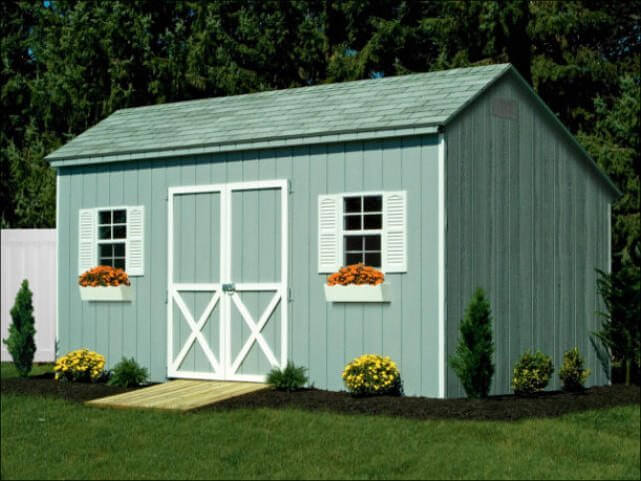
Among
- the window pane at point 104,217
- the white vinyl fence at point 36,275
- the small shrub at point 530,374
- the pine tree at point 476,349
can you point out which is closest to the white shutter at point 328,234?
the pine tree at point 476,349

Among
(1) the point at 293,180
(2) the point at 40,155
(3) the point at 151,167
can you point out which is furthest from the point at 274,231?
(2) the point at 40,155

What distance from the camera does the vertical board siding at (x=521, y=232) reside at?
13.6 meters

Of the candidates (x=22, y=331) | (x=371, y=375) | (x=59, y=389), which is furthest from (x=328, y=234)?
(x=22, y=331)

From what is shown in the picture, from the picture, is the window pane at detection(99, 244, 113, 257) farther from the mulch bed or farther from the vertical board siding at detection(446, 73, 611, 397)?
the vertical board siding at detection(446, 73, 611, 397)

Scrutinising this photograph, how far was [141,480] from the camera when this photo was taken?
382 inches

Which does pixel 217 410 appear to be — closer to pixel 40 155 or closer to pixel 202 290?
pixel 202 290

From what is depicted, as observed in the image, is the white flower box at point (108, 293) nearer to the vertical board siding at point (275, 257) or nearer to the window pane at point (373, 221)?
the vertical board siding at point (275, 257)

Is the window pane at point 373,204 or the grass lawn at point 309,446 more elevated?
the window pane at point 373,204

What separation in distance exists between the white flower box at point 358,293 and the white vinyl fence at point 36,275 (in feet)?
24.4

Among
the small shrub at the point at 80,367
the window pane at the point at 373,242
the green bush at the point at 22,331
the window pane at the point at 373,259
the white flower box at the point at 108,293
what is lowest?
the small shrub at the point at 80,367

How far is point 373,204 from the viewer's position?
14.0 meters

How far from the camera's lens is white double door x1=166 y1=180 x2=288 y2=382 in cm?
1462

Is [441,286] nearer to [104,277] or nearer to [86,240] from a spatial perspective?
[104,277]

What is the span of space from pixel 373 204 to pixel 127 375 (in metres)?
4.22
